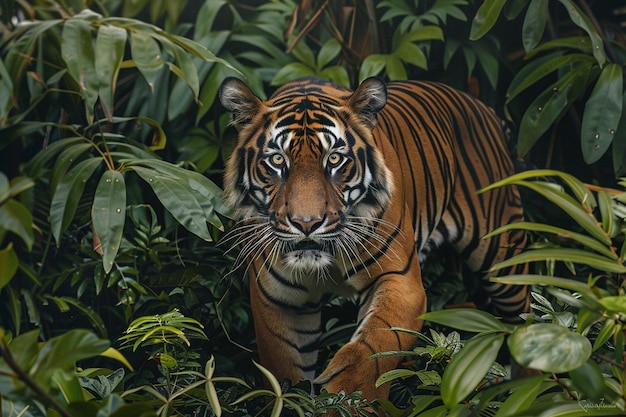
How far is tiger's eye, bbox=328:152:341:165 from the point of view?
223cm

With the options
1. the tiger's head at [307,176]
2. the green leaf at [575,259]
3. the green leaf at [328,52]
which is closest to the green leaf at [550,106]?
the tiger's head at [307,176]

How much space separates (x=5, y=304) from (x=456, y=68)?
1.72 meters

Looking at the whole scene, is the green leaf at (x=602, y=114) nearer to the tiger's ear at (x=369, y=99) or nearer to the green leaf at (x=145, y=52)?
the tiger's ear at (x=369, y=99)

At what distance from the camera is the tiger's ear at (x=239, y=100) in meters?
2.30

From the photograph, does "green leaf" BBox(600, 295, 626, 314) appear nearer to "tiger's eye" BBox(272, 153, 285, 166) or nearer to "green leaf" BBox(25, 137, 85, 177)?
"tiger's eye" BBox(272, 153, 285, 166)

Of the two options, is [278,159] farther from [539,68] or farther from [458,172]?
[539,68]

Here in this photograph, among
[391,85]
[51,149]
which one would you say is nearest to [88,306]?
[51,149]

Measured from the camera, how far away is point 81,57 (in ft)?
7.18

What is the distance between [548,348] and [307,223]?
0.99 metres

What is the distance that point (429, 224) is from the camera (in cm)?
254

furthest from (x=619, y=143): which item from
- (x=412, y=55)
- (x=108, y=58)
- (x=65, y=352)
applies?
(x=65, y=352)

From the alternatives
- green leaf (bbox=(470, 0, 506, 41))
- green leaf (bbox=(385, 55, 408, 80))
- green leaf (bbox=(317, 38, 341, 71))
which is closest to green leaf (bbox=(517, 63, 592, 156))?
green leaf (bbox=(470, 0, 506, 41))

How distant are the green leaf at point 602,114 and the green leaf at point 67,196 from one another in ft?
4.93

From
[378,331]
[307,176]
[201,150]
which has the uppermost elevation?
[307,176]
